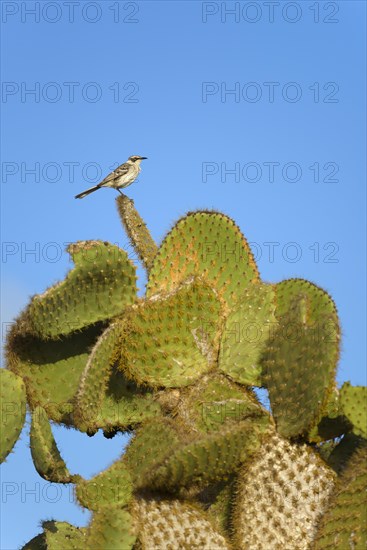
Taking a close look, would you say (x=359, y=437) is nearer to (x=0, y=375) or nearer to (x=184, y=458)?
(x=184, y=458)

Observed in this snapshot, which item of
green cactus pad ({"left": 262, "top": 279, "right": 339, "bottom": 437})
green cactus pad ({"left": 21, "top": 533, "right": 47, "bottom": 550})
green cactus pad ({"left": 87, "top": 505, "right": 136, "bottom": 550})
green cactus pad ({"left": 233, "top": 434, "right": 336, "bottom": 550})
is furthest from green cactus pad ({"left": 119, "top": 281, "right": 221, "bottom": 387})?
green cactus pad ({"left": 21, "top": 533, "right": 47, "bottom": 550})

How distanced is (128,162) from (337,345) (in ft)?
17.1

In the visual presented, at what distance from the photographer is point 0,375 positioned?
510 centimetres

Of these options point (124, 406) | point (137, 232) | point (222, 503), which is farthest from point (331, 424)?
point (137, 232)

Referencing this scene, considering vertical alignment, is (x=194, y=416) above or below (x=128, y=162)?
below

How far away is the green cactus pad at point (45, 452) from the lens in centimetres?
488

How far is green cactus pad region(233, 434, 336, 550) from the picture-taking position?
15.4 feet

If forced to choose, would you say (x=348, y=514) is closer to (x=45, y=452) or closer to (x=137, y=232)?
(x=45, y=452)

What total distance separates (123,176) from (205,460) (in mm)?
5219

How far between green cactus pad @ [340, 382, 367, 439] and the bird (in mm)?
5130

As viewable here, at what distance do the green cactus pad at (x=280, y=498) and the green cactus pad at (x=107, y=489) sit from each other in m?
0.51

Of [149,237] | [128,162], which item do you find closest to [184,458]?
[149,237]

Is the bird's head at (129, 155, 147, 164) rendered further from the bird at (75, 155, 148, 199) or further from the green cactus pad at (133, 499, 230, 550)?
the green cactus pad at (133, 499, 230, 550)

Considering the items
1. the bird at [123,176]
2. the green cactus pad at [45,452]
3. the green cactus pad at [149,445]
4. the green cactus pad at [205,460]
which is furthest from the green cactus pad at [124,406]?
the bird at [123,176]
